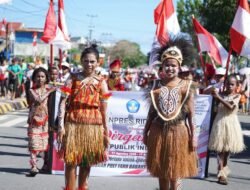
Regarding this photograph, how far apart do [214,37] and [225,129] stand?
3044 millimetres

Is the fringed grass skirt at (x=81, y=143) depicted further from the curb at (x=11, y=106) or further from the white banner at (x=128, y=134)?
the curb at (x=11, y=106)

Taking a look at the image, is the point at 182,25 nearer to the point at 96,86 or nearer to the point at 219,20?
the point at 219,20

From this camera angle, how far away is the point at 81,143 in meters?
5.93

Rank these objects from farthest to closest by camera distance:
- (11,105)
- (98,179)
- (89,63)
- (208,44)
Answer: (11,105) < (208,44) < (98,179) < (89,63)

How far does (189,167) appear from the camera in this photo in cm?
579

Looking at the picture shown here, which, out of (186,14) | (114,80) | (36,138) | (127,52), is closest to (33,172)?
(36,138)

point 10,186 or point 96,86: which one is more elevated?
point 96,86

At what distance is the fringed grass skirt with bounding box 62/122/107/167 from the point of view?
19.4 feet

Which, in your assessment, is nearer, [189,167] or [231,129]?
[189,167]

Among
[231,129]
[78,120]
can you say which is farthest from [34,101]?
[231,129]

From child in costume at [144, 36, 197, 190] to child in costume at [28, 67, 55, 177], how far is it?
266 centimetres

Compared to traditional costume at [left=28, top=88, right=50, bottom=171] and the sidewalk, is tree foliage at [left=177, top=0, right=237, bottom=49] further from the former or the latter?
traditional costume at [left=28, top=88, right=50, bottom=171]

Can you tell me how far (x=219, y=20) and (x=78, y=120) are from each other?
20235mm

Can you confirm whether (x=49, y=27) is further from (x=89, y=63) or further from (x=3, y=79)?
(x=3, y=79)
